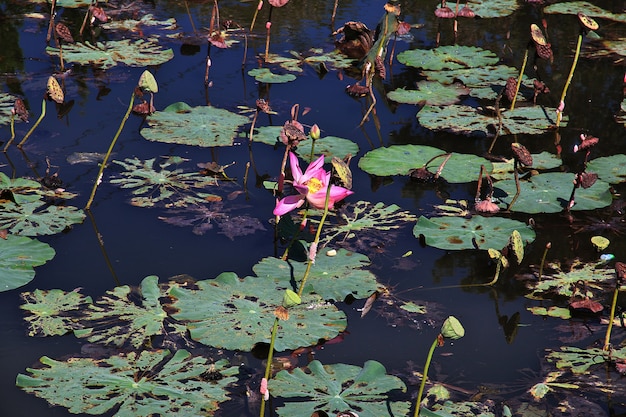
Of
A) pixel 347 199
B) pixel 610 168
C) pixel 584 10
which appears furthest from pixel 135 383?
pixel 584 10

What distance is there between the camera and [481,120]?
15.1 feet

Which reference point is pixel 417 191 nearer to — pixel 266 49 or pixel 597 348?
pixel 597 348

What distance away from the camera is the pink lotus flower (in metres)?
3.02

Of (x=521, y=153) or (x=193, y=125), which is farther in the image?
(x=193, y=125)

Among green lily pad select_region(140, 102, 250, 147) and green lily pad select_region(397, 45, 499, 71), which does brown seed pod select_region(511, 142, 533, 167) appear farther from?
green lily pad select_region(397, 45, 499, 71)

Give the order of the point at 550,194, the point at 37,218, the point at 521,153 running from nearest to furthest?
the point at 37,218 < the point at 521,153 < the point at 550,194

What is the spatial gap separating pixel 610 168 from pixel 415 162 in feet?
3.10

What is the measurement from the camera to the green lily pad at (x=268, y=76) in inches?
201

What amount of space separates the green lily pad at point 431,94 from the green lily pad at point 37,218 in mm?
2185

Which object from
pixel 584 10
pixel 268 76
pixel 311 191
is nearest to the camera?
pixel 311 191

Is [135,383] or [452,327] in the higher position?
[452,327]

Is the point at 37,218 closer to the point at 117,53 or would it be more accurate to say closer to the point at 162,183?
the point at 162,183

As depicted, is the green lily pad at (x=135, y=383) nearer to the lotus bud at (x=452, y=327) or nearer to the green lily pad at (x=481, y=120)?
the lotus bud at (x=452, y=327)

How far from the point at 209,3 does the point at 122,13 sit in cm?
70
